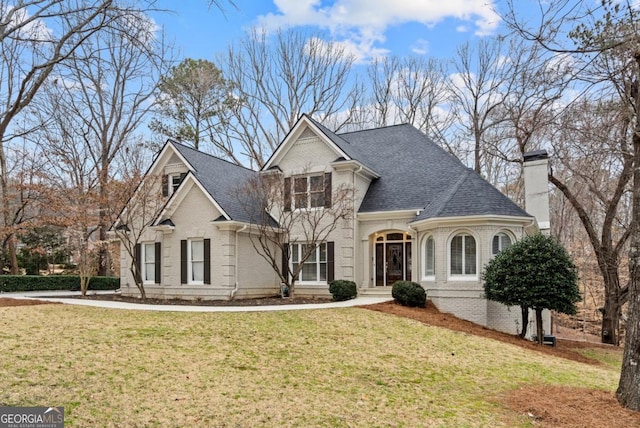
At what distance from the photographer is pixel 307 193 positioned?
18.6 m

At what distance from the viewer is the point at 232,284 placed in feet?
57.7

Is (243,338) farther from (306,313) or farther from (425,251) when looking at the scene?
(425,251)

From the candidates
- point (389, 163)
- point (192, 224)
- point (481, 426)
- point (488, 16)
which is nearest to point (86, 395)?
point (481, 426)

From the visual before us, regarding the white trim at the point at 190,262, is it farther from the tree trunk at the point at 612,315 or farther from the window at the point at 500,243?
the tree trunk at the point at 612,315

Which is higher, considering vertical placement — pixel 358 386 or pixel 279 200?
pixel 279 200

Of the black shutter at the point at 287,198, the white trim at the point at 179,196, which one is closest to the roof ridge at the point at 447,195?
the black shutter at the point at 287,198

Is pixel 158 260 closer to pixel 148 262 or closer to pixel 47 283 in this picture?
pixel 148 262

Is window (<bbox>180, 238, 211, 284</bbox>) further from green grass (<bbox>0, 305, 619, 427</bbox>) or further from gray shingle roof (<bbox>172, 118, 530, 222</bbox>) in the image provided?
green grass (<bbox>0, 305, 619, 427</bbox>)

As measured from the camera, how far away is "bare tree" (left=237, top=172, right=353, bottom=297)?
58.6 feet

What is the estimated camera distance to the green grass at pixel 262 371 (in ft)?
19.5

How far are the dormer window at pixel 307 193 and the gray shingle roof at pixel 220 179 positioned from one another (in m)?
1.91

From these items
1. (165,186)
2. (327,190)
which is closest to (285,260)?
(327,190)

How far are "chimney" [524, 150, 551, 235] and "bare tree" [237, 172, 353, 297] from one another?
7049mm

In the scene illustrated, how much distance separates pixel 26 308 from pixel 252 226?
8072 mm
